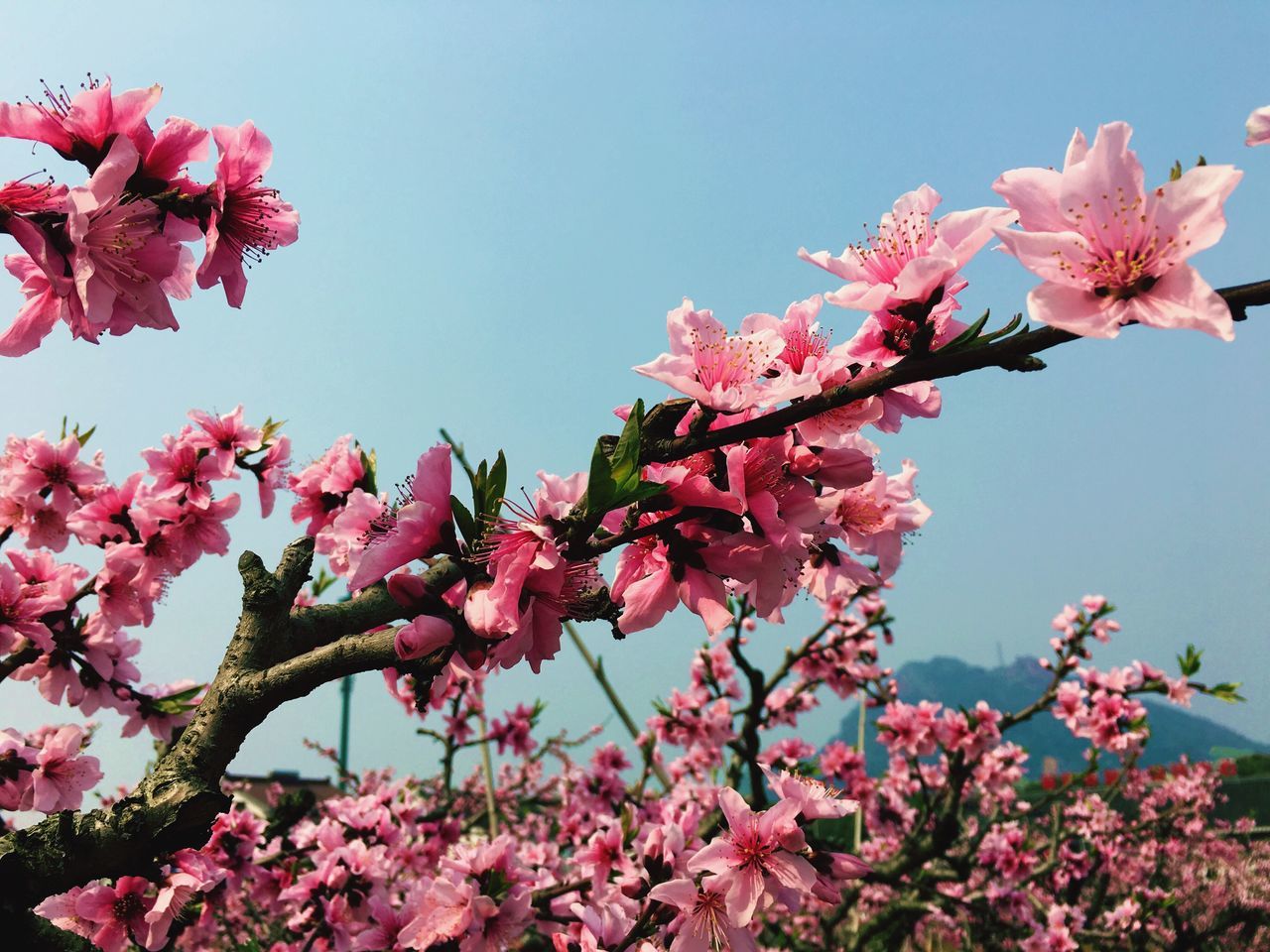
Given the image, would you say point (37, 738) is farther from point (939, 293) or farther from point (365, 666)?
point (939, 293)

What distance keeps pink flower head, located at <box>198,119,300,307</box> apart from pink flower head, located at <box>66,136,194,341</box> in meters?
0.08

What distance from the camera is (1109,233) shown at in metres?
1.39

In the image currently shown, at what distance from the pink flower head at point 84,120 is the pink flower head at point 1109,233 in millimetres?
1700

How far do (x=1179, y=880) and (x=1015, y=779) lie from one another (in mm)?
7706

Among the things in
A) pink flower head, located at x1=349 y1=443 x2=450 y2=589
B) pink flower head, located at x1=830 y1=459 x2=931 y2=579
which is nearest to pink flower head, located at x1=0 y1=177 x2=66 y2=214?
pink flower head, located at x1=349 y1=443 x2=450 y2=589

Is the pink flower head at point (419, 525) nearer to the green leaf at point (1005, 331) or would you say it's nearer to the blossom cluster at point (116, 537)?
the green leaf at point (1005, 331)

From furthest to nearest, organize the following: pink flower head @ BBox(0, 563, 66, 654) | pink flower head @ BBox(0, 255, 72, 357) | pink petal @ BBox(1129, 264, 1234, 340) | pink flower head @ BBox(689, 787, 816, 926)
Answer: pink flower head @ BBox(0, 563, 66, 654)
pink flower head @ BBox(689, 787, 816, 926)
pink flower head @ BBox(0, 255, 72, 357)
pink petal @ BBox(1129, 264, 1234, 340)

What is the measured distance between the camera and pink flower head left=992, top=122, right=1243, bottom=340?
4.26 feet

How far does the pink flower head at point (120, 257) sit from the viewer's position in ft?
5.12

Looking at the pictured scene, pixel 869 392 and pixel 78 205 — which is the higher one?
pixel 78 205

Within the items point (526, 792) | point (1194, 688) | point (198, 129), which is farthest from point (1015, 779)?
point (198, 129)

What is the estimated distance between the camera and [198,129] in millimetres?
1698

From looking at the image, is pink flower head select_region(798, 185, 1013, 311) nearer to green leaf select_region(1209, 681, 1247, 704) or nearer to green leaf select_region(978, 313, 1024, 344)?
green leaf select_region(978, 313, 1024, 344)

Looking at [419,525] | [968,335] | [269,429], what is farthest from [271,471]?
[968,335]
